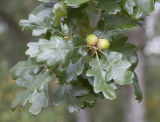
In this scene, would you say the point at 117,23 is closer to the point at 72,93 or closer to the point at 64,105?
the point at 72,93

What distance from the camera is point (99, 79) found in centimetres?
112

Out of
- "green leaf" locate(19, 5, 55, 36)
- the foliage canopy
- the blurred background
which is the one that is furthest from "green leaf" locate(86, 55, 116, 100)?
the blurred background

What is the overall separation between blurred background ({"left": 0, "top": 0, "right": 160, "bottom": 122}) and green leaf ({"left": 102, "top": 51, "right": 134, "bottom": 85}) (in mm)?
2991

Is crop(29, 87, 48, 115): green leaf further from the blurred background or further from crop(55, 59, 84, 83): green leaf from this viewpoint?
the blurred background

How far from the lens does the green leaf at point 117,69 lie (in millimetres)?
1083

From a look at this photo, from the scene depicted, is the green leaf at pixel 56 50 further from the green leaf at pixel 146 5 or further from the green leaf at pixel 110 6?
the green leaf at pixel 146 5

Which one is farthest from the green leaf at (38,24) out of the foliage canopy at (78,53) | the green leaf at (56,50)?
the green leaf at (56,50)

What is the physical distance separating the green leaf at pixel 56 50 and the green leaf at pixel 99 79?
0.27ft

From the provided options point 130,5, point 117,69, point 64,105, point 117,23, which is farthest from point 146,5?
point 64,105

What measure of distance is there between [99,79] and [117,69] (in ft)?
0.29

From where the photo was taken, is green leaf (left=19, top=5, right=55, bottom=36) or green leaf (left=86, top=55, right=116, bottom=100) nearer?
green leaf (left=86, top=55, right=116, bottom=100)

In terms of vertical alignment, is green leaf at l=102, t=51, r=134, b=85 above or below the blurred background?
above

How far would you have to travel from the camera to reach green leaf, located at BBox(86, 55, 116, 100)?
3.57ft

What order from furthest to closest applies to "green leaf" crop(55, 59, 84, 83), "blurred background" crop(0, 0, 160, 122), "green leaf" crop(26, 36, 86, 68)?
1. "blurred background" crop(0, 0, 160, 122)
2. "green leaf" crop(55, 59, 84, 83)
3. "green leaf" crop(26, 36, 86, 68)
